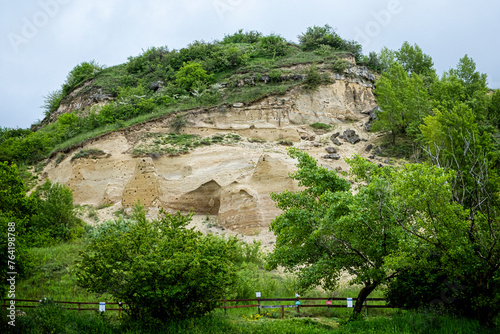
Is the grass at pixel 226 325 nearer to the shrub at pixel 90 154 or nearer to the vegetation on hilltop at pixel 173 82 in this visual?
the shrub at pixel 90 154

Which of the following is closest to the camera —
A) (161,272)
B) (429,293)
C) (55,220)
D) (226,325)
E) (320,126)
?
(161,272)

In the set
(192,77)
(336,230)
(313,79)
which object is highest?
(192,77)

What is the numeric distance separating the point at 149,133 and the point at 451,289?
3008 centimetres

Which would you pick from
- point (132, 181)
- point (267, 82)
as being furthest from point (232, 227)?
point (267, 82)

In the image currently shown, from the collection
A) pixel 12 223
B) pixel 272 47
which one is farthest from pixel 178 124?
pixel 272 47

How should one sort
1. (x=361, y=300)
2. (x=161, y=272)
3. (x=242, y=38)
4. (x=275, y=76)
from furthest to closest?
(x=242, y=38) → (x=275, y=76) → (x=361, y=300) → (x=161, y=272)

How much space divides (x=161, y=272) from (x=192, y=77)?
39.9 m

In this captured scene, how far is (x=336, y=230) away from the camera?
44.1 feet

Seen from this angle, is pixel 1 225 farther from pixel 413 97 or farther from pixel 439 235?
pixel 413 97

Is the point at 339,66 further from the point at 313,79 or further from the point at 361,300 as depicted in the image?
the point at 361,300

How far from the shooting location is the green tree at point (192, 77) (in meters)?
48.3

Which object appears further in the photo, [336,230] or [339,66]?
[339,66]

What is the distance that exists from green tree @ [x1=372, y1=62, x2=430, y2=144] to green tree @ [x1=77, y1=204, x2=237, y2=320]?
25.8 metres

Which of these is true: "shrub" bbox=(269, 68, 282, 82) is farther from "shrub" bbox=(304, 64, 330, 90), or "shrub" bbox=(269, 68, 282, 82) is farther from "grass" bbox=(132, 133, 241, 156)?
"grass" bbox=(132, 133, 241, 156)
